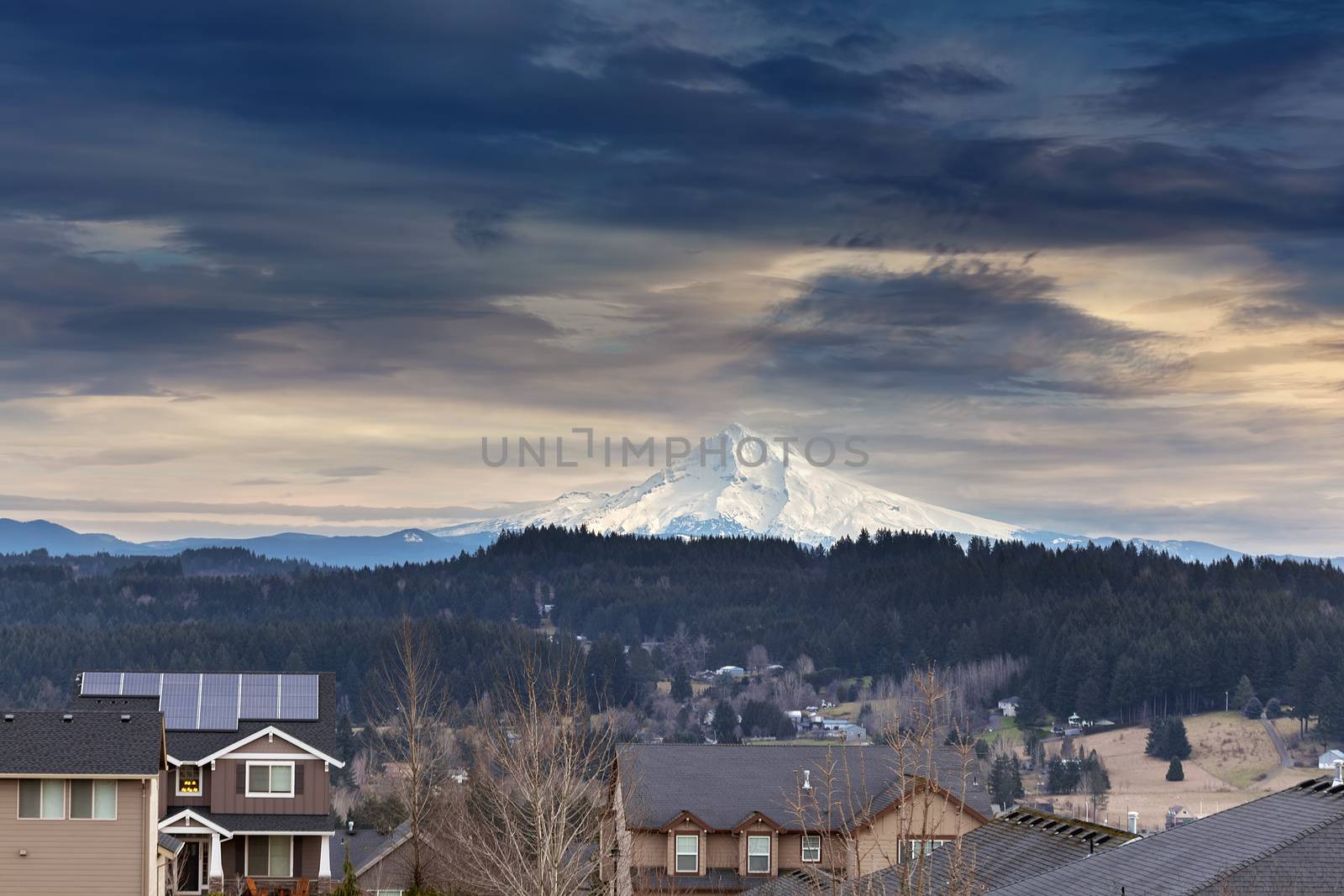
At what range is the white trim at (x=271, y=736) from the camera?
6166 cm

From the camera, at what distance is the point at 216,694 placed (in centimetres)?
6488

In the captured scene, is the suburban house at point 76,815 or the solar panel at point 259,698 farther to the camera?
the solar panel at point 259,698

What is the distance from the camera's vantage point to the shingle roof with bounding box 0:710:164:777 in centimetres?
4616

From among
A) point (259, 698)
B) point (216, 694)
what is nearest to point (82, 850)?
point (259, 698)

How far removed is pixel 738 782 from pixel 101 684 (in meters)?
26.0

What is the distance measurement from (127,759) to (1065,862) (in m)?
25.5

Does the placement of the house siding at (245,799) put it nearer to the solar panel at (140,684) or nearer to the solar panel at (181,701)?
the solar panel at (181,701)

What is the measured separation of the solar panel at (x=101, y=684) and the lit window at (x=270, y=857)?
843 centimetres

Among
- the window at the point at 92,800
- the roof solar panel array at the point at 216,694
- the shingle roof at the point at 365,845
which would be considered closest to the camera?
the window at the point at 92,800

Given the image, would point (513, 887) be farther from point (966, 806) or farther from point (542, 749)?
point (966, 806)

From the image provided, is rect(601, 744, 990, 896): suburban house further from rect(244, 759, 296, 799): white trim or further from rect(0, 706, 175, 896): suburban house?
rect(0, 706, 175, 896): suburban house

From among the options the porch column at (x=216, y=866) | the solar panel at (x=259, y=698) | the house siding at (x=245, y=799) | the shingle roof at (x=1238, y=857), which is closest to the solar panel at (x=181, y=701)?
the solar panel at (x=259, y=698)

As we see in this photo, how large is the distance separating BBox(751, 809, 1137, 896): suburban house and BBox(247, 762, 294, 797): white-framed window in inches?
Answer: 978

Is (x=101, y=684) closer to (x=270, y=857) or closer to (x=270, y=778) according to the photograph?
(x=270, y=778)
